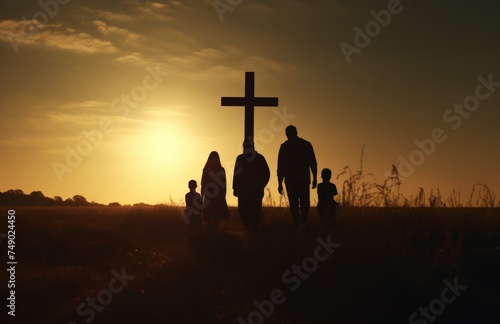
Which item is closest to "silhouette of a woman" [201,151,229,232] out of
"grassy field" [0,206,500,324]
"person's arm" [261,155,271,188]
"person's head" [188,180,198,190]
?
"person's head" [188,180,198,190]

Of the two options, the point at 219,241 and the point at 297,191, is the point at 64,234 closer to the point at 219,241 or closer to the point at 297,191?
the point at 219,241

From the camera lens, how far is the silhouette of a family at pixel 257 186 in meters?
12.0

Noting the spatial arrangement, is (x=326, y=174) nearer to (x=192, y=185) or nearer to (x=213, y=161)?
(x=213, y=161)

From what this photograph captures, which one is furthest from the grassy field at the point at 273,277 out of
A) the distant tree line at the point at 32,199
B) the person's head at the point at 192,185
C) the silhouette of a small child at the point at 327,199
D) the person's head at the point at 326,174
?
the distant tree line at the point at 32,199

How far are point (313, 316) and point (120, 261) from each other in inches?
163

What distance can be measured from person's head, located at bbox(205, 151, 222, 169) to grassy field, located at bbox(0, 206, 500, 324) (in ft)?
7.61

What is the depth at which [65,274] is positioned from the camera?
28.1 feet

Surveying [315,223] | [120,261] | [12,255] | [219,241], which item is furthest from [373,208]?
[12,255]

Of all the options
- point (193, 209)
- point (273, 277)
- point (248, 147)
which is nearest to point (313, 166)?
point (248, 147)

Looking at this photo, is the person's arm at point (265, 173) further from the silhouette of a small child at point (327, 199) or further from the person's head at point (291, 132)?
the silhouette of a small child at point (327, 199)

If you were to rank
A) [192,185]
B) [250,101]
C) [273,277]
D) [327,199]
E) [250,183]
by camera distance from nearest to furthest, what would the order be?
[273,277], [327,199], [250,183], [192,185], [250,101]

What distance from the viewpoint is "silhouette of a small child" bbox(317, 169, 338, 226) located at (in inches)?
444

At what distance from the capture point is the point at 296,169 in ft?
39.3

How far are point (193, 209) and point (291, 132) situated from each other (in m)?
3.11
